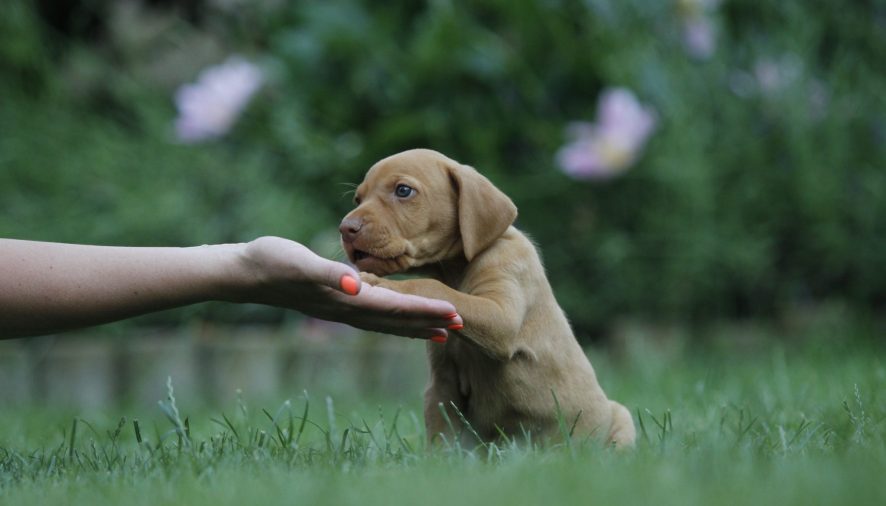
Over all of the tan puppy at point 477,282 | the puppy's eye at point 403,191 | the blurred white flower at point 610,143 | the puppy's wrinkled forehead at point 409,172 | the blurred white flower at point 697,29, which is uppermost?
the blurred white flower at point 697,29

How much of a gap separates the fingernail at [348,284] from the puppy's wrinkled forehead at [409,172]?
0.46 m

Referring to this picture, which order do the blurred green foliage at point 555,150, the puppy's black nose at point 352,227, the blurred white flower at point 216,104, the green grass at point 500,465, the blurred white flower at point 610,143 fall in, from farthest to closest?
the blurred white flower at point 216,104
the blurred green foliage at point 555,150
the blurred white flower at point 610,143
the puppy's black nose at point 352,227
the green grass at point 500,465

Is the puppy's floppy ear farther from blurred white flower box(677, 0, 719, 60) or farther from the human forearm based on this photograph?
blurred white flower box(677, 0, 719, 60)

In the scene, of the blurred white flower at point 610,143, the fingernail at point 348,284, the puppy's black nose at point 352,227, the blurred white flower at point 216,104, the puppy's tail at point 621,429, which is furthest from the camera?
the blurred white flower at point 216,104

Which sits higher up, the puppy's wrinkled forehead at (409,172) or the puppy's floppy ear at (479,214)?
the puppy's wrinkled forehead at (409,172)

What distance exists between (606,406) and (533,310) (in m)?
0.40

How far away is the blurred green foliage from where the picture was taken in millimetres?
5871

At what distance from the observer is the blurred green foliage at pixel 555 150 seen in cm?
587

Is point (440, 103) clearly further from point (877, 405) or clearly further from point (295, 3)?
point (877, 405)

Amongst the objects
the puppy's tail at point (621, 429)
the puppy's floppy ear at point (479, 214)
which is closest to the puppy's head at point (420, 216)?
the puppy's floppy ear at point (479, 214)

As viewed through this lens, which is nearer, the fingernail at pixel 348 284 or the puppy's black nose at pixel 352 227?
the fingernail at pixel 348 284

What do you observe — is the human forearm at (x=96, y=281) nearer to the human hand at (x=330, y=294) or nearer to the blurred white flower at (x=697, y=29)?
the human hand at (x=330, y=294)

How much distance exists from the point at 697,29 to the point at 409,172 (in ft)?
12.2

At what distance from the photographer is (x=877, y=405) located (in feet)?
11.1
